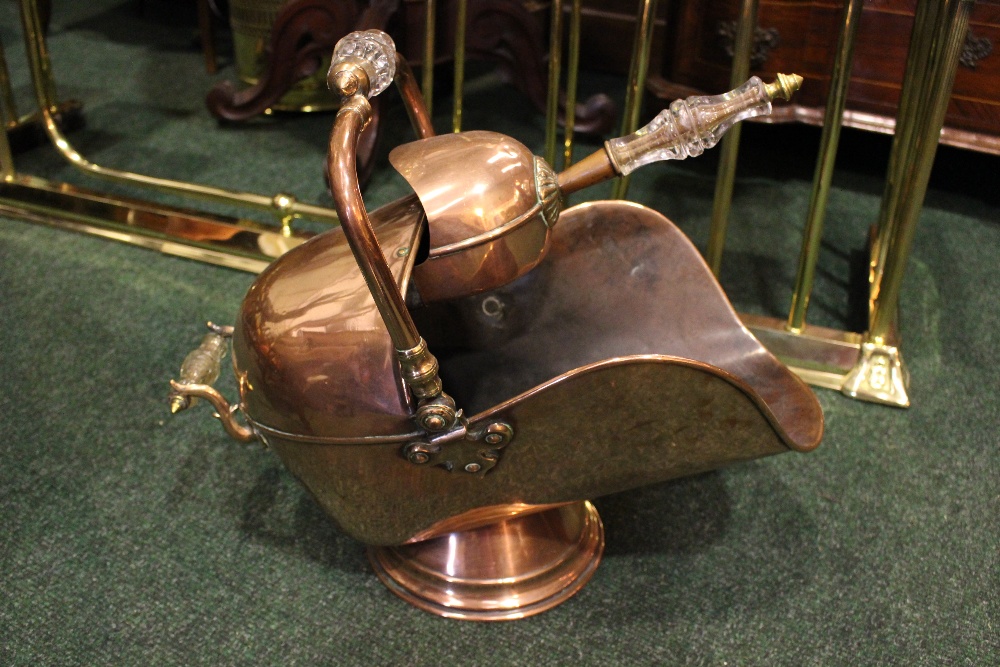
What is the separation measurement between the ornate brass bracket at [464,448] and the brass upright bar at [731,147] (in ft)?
1.83

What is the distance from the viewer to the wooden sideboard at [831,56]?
1.46 meters

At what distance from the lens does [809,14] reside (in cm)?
151

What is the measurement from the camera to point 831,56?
1.53 m

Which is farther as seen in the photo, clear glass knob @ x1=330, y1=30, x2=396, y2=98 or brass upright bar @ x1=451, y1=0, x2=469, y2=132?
brass upright bar @ x1=451, y1=0, x2=469, y2=132

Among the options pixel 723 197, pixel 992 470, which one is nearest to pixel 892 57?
pixel 723 197

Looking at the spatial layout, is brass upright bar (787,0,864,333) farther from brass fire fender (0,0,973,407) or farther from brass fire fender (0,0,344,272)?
brass fire fender (0,0,344,272)

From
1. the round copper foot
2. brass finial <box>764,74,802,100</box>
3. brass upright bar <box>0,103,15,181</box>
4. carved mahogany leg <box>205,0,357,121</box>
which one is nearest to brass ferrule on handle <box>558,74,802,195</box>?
brass finial <box>764,74,802,100</box>

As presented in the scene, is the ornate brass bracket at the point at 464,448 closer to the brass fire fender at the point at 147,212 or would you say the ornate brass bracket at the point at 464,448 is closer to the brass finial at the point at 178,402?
the brass finial at the point at 178,402

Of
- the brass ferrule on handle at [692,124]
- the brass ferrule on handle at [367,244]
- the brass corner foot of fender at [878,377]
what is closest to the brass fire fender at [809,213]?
the brass corner foot of fender at [878,377]

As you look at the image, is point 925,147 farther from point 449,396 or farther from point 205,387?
point 205,387

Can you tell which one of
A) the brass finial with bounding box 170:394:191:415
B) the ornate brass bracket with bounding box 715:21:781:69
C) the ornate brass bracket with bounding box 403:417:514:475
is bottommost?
the brass finial with bounding box 170:394:191:415

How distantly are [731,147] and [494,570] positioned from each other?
597 mm

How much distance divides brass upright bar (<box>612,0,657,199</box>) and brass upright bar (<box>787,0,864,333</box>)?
225 millimetres

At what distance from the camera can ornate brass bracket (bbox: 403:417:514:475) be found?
27.5 inches
